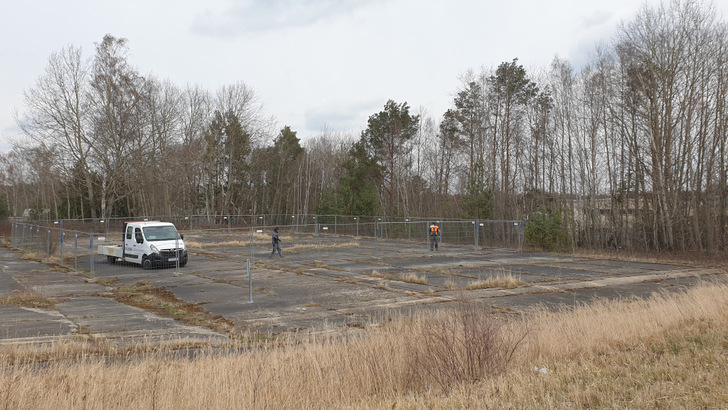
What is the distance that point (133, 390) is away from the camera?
19.7 ft

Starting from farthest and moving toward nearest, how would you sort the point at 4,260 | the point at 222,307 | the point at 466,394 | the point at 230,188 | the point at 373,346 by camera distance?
the point at 230,188 → the point at 4,260 → the point at 222,307 → the point at 373,346 → the point at 466,394

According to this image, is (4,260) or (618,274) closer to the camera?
(618,274)

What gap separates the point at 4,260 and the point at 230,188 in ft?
116

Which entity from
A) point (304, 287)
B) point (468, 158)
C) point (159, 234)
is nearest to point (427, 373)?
point (304, 287)

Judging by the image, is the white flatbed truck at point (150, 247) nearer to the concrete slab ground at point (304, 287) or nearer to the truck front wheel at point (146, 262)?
the truck front wheel at point (146, 262)

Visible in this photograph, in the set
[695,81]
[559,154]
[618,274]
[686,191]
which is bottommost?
[618,274]

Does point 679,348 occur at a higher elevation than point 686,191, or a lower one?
lower

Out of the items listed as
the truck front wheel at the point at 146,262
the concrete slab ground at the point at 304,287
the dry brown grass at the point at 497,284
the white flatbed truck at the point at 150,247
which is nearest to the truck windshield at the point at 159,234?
the white flatbed truck at the point at 150,247

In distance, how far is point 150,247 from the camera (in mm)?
23156

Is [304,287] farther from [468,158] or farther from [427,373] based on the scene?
[468,158]

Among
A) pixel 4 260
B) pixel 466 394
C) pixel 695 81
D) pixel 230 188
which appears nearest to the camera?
pixel 466 394

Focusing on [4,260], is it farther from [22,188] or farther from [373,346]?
[22,188]

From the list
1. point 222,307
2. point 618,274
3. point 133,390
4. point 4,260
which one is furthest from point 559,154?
point 133,390

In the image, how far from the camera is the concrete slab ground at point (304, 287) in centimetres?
1163
